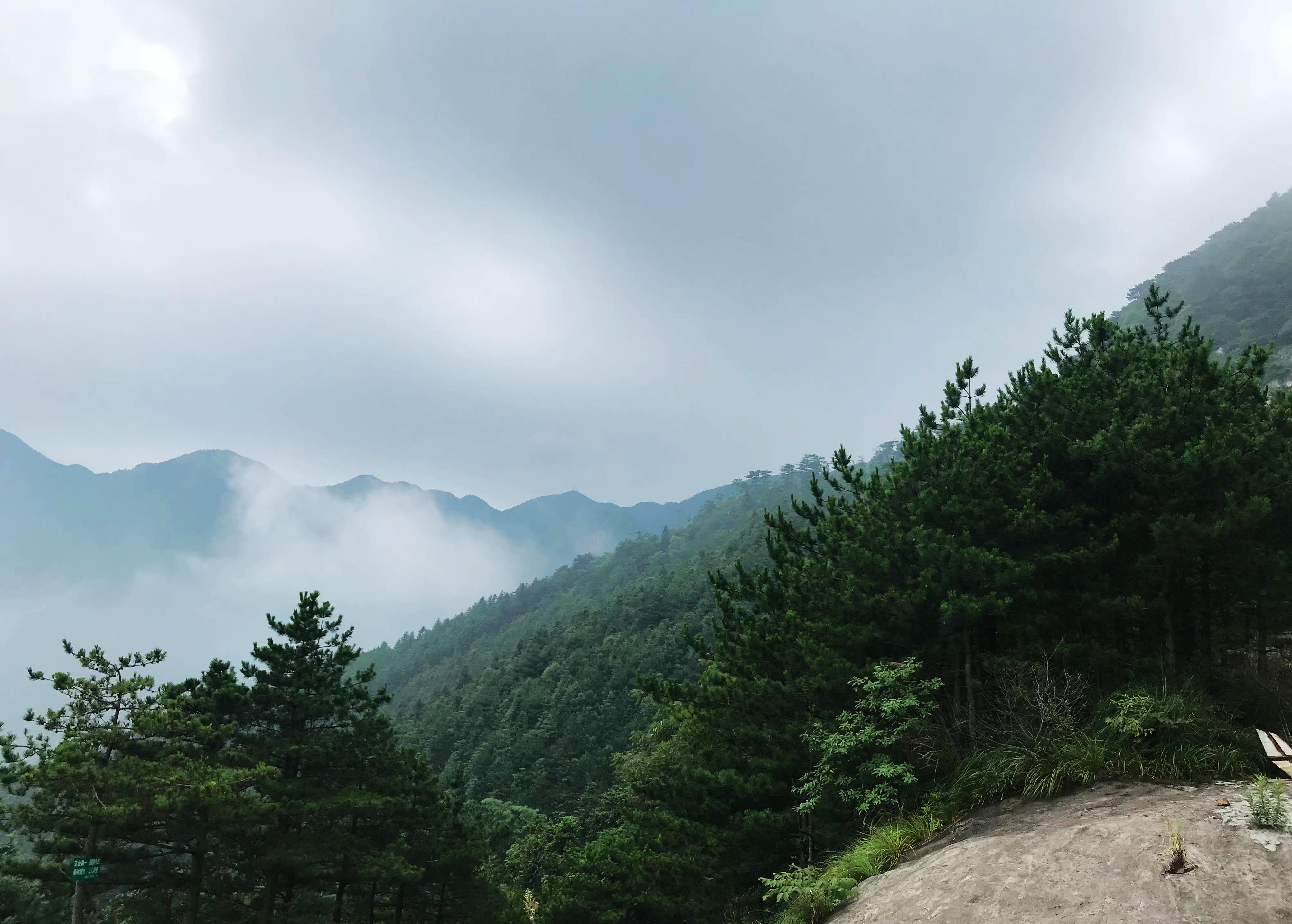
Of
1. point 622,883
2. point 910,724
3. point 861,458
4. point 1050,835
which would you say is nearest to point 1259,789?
point 1050,835

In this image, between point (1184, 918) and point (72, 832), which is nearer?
point (1184, 918)

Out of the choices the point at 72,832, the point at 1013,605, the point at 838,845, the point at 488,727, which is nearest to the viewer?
the point at 1013,605

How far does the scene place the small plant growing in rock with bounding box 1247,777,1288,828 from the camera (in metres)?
6.15

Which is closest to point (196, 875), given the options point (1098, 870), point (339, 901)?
point (339, 901)

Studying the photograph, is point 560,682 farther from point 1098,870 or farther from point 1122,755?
point 1098,870

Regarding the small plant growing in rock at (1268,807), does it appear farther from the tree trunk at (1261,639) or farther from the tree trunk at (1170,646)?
the tree trunk at (1261,639)

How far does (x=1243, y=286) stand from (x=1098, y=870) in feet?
376

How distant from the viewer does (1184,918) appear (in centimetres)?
533

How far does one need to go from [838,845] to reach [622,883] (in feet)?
35.4

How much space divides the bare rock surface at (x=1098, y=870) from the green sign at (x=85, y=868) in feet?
41.1

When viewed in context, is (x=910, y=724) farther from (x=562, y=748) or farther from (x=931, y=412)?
(x=562, y=748)

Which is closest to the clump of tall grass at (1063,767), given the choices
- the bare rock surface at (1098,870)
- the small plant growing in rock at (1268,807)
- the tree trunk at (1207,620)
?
the bare rock surface at (1098,870)

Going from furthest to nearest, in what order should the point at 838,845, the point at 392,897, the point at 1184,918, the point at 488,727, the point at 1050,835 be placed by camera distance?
the point at 488,727
the point at 392,897
the point at 838,845
the point at 1050,835
the point at 1184,918

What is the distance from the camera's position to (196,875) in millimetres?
14812
